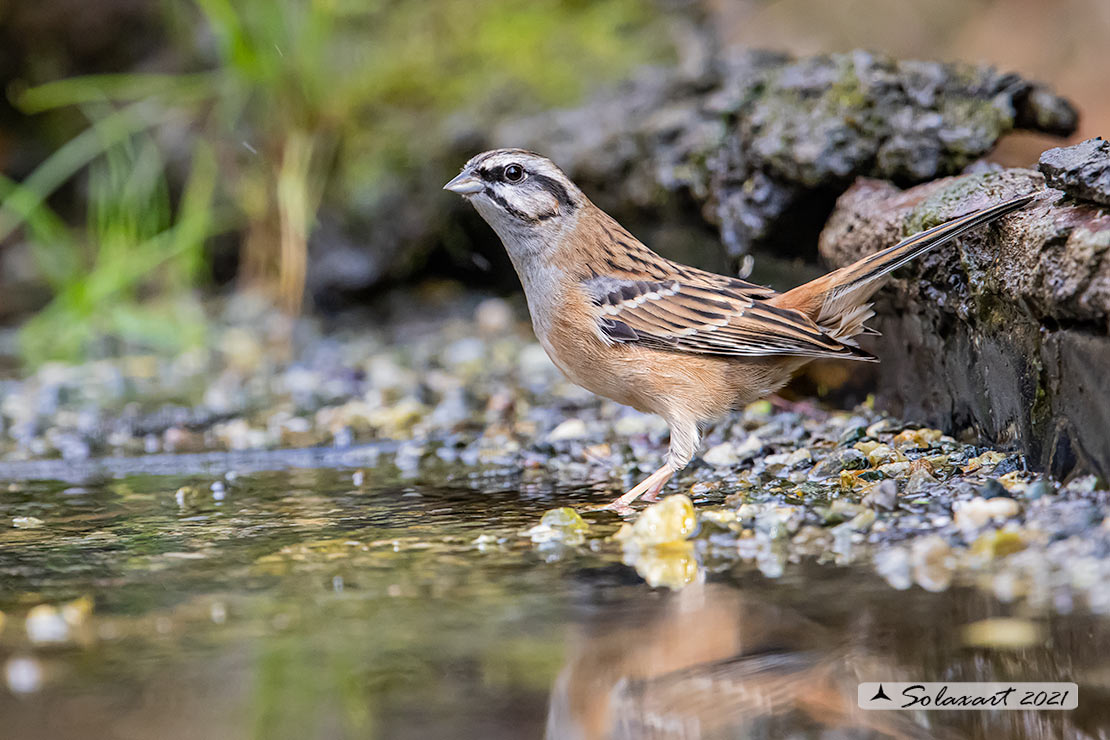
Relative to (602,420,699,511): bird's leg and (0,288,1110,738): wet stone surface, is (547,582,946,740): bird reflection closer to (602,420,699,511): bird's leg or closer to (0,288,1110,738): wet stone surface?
(0,288,1110,738): wet stone surface

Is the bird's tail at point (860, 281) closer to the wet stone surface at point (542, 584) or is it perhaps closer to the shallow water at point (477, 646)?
the wet stone surface at point (542, 584)

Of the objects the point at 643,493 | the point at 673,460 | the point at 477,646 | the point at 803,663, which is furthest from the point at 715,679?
the point at 673,460

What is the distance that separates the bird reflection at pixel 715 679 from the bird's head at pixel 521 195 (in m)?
2.32

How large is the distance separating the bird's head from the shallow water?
1583 millimetres

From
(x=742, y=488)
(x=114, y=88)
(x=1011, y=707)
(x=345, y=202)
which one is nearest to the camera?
(x=1011, y=707)

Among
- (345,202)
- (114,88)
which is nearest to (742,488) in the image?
(345,202)

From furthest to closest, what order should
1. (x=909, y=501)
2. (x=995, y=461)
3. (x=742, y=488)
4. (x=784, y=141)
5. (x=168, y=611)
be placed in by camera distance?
(x=784, y=141) < (x=742, y=488) < (x=995, y=461) < (x=909, y=501) < (x=168, y=611)

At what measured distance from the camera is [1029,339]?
3346mm

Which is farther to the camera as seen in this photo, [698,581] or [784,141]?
[784,141]

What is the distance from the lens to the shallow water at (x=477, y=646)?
1.99m

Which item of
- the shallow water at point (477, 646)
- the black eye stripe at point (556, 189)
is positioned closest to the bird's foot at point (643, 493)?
the shallow water at point (477, 646)

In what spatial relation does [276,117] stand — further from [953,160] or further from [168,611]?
[168,611]

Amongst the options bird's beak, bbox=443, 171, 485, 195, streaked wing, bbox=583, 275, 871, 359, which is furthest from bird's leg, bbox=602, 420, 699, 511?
bird's beak, bbox=443, 171, 485, 195

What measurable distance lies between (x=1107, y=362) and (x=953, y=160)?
1978mm
